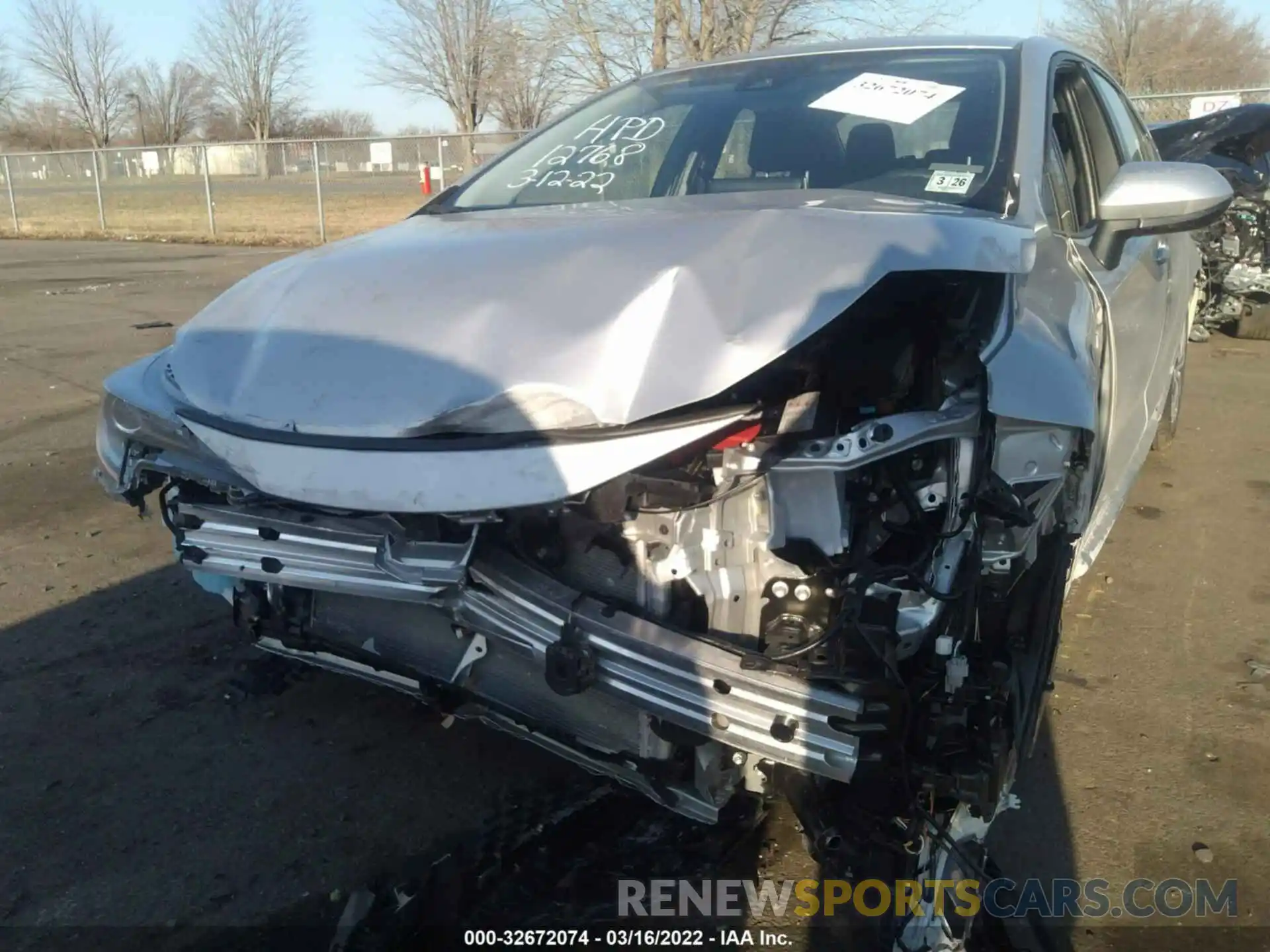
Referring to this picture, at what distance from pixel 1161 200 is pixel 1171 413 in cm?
312

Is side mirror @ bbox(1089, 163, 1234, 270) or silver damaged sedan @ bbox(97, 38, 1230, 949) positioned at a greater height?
side mirror @ bbox(1089, 163, 1234, 270)

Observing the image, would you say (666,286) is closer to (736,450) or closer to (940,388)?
(736,450)

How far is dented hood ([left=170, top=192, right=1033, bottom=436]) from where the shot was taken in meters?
2.02

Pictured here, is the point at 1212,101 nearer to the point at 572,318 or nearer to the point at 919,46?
the point at 919,46

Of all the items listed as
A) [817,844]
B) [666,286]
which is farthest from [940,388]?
[817,844]

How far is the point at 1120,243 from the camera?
9.95 feet

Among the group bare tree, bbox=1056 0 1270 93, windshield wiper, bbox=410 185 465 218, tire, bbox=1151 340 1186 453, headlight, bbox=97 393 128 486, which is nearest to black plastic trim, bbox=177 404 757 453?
headlight, bbox=97 393 128 486

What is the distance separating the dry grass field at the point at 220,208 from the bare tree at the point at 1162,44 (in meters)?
21.7

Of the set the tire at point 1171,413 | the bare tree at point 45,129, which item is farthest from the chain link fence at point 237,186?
the bare tree at point 45,129

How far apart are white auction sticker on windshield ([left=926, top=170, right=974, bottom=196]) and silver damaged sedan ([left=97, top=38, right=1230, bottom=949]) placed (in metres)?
0.02

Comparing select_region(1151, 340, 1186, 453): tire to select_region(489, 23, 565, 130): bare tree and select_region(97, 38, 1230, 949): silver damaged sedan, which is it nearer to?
select_region(97, 38, 1230, 949): silver damaged sedan

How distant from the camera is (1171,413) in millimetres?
5473

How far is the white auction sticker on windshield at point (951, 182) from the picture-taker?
2674 mm

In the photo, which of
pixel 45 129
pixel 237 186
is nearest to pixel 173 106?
pixel 45 129
